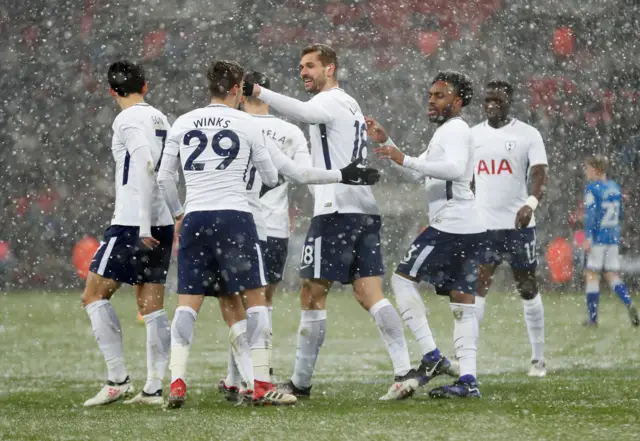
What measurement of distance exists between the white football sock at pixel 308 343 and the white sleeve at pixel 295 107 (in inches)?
41.3

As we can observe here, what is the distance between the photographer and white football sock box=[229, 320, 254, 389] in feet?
20.1

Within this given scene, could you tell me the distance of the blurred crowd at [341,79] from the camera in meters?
20.5

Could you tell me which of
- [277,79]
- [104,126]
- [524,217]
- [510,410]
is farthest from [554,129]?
[510,410]

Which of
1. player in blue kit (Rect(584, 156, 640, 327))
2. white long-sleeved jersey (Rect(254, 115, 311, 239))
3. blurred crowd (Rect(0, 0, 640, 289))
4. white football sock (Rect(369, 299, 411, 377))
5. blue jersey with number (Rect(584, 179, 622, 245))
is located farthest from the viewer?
blurred crowd (Rect(0, 0, 640, 289))

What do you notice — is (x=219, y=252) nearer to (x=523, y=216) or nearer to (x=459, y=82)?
(x=459, y=82)

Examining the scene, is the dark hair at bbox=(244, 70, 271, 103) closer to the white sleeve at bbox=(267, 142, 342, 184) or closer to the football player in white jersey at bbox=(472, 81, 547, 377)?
the white sleeve at bbox=(267, 142, 342, 184)

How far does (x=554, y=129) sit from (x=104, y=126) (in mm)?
8473

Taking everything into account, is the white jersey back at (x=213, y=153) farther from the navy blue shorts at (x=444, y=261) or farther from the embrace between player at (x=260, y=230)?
the navy blue shorts at (x=444, y=261)

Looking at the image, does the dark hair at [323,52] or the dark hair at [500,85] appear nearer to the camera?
the dark hair at [323,52]

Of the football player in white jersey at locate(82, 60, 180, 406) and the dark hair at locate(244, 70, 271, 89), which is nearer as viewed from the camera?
the football player in white jersey at locate(82, 60, 180, 406)

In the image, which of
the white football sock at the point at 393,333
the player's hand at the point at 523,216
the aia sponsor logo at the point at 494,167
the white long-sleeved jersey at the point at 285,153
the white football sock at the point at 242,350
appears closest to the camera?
the white football sock at the point at 242,350

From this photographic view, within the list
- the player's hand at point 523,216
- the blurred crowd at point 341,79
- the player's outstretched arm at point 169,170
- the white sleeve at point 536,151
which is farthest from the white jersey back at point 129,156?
the blurred crowd at point 341,79

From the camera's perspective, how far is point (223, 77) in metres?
5.84

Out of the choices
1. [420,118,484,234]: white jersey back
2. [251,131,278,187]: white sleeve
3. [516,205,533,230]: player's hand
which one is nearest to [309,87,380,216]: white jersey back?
[420,118,484,234]: white jersey back
